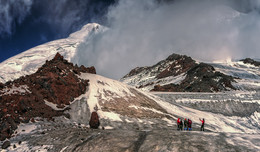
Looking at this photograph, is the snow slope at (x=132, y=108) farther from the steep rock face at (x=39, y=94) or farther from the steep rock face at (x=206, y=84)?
the steep rock face at (x=206, y=84)

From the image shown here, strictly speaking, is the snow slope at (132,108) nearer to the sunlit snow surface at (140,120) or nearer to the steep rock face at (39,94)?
the sunlit snow surface at (140,120)

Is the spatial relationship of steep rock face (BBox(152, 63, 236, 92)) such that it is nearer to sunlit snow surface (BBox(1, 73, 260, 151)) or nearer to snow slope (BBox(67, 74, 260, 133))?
sunlit snow surface (BBox(1, 73, 260, 151))

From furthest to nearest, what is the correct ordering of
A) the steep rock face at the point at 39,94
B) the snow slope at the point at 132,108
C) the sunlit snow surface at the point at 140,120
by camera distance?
the snow slope at the point at 132,108
the steep rock face at the point at 39,94
the sunlit snow surface at the point at 140,120

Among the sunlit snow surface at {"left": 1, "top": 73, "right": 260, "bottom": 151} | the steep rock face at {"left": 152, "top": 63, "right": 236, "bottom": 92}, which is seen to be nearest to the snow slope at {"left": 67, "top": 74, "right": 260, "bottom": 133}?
the sunlit snow surface at {"left": 1, "top": 73, "right": 260, "bottom": 151}

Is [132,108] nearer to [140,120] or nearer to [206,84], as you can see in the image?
[140,120]

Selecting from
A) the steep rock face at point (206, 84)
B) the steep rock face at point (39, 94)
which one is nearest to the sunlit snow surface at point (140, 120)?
the steep rock face at point (39, 94)

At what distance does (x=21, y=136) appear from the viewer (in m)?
16.3

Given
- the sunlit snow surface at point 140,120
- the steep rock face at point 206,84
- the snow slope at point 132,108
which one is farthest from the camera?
the steep rock face at point 206,84

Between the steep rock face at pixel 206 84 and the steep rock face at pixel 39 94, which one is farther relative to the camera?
the steep rock face at pixel 206 84

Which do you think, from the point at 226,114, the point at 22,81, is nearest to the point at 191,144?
the point at 22,81

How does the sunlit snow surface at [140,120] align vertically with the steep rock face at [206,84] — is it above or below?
below

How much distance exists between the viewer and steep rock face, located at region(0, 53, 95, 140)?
64.3 ft

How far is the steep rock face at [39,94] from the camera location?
64.3ft

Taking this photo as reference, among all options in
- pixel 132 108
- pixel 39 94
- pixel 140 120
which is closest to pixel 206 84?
pixel 132 108
